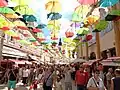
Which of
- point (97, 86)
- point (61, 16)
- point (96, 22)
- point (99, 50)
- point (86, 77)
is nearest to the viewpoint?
point (97, 86)

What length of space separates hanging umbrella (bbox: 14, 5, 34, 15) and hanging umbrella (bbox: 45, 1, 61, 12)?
4.05 feet

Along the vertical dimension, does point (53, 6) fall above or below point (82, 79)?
above

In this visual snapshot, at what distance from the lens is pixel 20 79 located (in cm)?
2252

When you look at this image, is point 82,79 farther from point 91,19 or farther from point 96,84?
point 91,19

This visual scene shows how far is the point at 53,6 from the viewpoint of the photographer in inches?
618

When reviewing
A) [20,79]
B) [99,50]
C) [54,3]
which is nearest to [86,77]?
[54,3]

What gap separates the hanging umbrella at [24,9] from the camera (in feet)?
51.4

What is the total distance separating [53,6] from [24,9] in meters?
1.83

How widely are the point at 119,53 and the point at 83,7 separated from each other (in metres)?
5.84

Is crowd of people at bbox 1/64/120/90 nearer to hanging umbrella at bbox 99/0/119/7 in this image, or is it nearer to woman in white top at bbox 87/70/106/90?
woman in white top at bbox 87/70/106/90

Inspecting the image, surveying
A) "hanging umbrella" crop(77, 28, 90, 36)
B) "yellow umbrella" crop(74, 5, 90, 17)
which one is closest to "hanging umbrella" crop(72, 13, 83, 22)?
"yellow umbrella" crop(74, 5, 90, 17)

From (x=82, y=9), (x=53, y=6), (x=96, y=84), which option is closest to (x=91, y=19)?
(x=82, y=9)

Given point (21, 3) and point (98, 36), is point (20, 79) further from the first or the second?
point (98, 36)

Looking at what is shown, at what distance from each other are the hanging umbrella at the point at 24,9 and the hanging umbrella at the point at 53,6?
1.23 m
